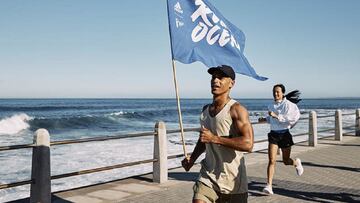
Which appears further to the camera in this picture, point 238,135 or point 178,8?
point 178,8

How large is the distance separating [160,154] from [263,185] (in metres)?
1.90

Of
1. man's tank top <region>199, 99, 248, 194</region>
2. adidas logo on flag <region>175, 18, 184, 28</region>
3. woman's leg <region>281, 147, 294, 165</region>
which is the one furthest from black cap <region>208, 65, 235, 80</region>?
woman's leg <region>281, 147, 294, 165</region>

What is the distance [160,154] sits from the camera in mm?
7727

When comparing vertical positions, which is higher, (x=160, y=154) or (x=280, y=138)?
(x=280, y=138)

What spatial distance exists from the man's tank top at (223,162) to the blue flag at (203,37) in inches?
51.3

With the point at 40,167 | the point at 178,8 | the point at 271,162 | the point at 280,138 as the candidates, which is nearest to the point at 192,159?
the point at 178,8

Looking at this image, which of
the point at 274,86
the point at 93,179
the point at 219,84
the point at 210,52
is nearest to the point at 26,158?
the point at 93,179

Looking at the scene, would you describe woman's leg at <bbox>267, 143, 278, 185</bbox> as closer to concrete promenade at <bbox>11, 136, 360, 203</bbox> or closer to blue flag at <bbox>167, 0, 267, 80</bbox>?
concrete promenade at <bbox>11, 136, 360, 203</bbox>

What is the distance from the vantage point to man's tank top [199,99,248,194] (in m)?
3.45

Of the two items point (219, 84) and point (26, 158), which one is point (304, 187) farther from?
point (26, 158)

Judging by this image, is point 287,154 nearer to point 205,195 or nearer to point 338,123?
point 205,195

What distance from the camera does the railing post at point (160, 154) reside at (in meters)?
7.67

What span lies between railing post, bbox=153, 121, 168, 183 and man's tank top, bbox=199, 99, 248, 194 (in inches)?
161

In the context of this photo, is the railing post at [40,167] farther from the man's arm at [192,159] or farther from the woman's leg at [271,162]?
the woman's leg at [271,162]
